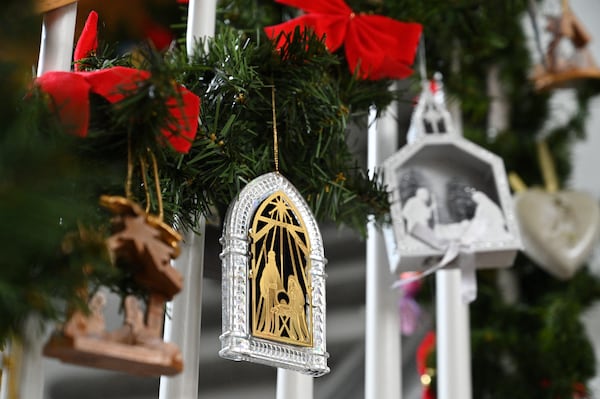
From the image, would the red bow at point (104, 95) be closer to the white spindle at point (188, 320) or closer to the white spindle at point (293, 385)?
the white spindle at point (188, 320)

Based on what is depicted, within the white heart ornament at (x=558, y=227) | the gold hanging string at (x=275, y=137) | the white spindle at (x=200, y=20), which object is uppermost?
the white heart ornament at (x=558, y=227)

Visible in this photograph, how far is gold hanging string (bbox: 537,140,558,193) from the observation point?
4.47 feet

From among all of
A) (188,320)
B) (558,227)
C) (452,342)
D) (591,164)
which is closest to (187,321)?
(188,320)

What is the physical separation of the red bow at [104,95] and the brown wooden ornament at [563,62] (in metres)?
0.93

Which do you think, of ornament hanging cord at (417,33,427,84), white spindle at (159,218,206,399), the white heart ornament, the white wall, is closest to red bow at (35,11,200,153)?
white spindle at (159,218,206,399)

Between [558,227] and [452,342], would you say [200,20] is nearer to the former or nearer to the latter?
[452,342]

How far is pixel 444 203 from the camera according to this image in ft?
2.64

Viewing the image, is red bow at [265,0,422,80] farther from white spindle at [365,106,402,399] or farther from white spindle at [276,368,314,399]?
white spindle at [276,368,314,399]

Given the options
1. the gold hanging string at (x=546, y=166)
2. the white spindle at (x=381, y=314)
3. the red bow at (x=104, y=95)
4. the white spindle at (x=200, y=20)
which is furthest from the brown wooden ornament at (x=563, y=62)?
the red bow at (x=104, y=95)

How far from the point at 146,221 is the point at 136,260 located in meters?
0.02

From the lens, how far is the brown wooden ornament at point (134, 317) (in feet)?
1.31

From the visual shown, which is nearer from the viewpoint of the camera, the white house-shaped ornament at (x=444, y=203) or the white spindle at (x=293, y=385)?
the white spindle at (x=293, y=385)

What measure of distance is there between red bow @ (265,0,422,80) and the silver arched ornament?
0.16 m

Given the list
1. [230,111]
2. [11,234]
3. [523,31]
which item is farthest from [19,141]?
[523,31]
